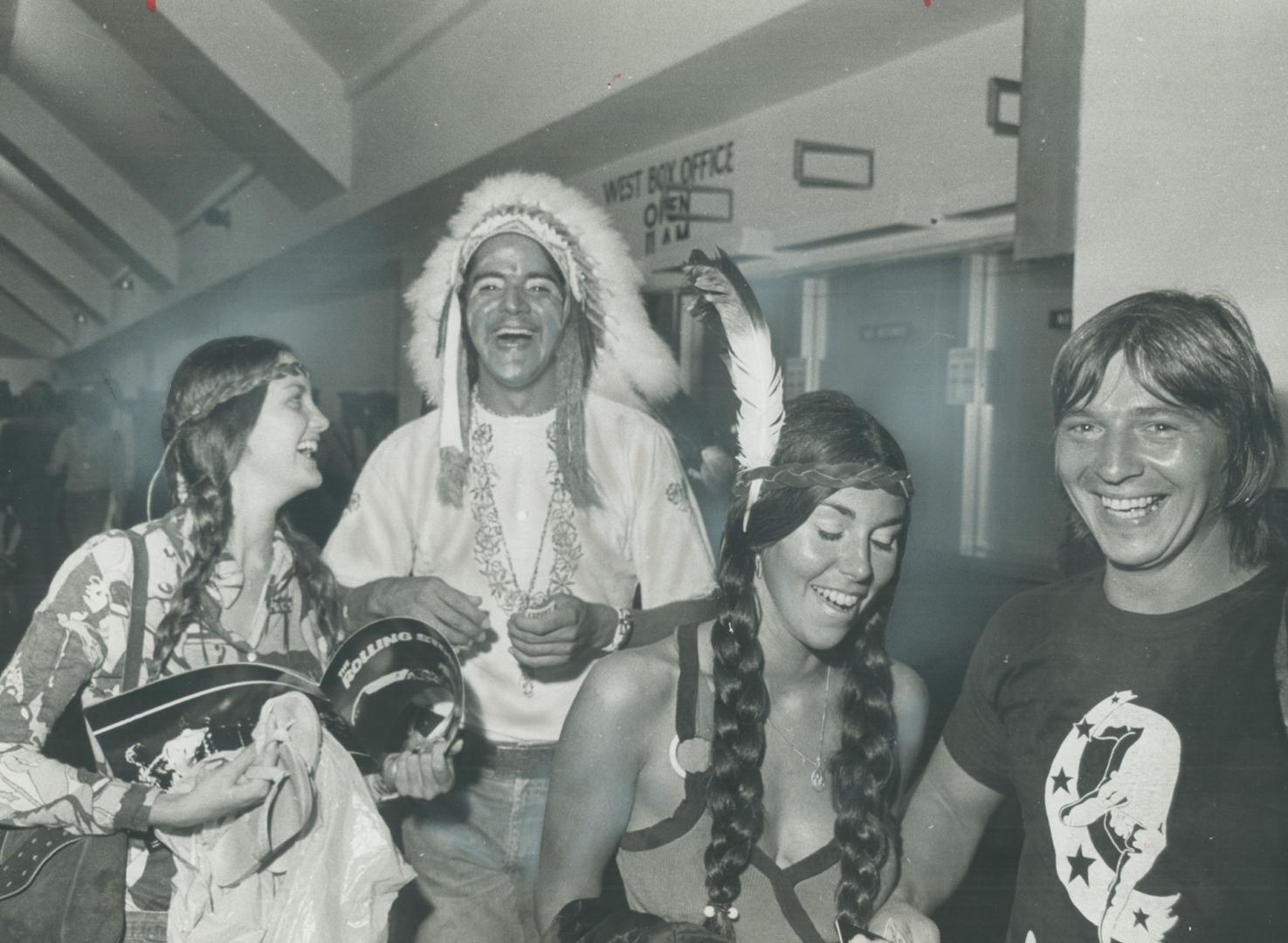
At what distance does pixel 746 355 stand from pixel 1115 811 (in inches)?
27.5

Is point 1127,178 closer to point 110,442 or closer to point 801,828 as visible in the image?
point 801,828

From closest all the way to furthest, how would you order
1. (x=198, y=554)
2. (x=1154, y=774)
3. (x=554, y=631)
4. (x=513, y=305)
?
1. (x=1154, y=774)
2. (x=198, y=554)
3. (x=554, y=631)
4. (x=513, y=305)

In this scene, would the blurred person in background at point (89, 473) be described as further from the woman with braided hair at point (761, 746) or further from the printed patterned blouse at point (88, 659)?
the woman with braided hair at point (761, 746)

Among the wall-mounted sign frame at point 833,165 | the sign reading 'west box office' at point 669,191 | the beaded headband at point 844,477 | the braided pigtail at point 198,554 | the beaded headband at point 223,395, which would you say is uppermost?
the wall-mounted sign frame at point 833,165

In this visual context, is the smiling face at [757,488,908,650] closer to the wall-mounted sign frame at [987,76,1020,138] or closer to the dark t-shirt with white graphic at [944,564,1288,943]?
the dark t-shirt with white graphic at [944,564,1288,943]

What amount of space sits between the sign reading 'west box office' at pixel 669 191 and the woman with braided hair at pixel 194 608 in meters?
0.86

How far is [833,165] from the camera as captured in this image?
244 centimetres

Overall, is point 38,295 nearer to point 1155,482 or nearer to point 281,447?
point 281,447

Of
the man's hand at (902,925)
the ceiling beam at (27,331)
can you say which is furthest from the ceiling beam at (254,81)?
the man's hand at (902,925)

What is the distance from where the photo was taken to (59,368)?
1895mm

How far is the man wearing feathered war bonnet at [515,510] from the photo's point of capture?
5.98 feet

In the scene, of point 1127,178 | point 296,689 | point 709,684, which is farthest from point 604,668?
point 1127,178

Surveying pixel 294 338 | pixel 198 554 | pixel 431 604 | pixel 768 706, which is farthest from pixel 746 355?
pixel 294 338

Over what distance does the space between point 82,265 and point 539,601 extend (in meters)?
0.98
